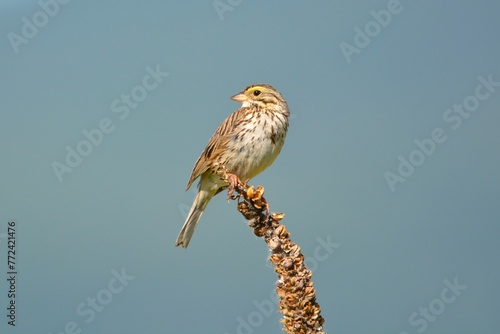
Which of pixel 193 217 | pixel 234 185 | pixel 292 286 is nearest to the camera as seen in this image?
pixel 292 286

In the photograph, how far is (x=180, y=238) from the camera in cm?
662

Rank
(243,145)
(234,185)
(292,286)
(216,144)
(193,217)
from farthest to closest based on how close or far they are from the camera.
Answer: (193,217) → (216,144) → (243,145) → (234,185) → (292,286)

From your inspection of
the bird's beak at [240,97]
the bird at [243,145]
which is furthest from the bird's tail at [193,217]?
the bird's beak at [240,97]

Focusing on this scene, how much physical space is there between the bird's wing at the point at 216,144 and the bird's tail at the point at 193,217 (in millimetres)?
225

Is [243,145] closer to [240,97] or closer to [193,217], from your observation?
[240,97]

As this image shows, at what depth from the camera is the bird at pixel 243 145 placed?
6340mm

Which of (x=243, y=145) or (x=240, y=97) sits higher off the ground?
(x=240, y=97)

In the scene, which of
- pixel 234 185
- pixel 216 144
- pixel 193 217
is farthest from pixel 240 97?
pixel 234 185

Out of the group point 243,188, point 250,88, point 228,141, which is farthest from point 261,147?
point 243,188

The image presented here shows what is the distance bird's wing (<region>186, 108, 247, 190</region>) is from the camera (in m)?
6.50

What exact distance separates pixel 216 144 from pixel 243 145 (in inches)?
12.3

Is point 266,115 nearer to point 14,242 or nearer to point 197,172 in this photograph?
point 197,172

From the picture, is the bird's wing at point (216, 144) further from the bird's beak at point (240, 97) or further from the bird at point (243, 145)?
the bird's beak at point (240, 97)

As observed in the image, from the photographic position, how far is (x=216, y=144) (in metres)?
6.54
